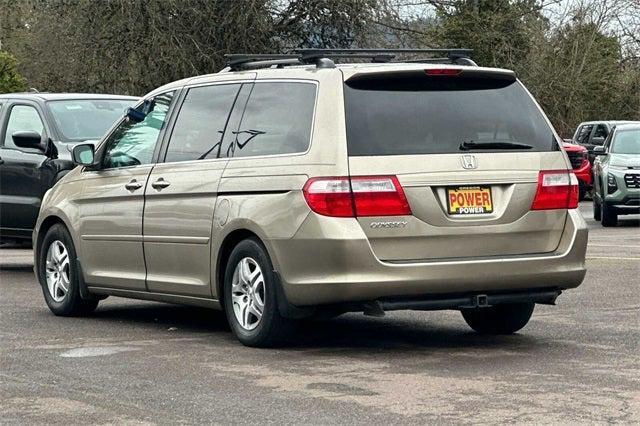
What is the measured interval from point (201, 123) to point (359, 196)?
1.77 metres

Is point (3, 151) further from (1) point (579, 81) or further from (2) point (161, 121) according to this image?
(1) point (579, 81)

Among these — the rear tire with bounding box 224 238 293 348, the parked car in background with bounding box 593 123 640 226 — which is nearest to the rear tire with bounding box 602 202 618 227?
the parked car in background with bounding box 593 123 640 226

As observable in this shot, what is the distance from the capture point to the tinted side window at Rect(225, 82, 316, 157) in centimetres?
905

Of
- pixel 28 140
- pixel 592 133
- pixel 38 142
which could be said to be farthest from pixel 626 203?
pixel 28 140

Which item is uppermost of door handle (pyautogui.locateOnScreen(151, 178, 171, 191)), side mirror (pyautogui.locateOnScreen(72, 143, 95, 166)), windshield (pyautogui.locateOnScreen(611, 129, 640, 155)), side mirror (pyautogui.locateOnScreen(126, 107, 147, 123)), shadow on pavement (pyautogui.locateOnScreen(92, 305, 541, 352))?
side mirror (pyautogui.locateOnScreen(126, 107, 147, 123))

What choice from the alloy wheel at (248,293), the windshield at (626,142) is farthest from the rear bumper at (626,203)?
the alloy wheel at (248,293)

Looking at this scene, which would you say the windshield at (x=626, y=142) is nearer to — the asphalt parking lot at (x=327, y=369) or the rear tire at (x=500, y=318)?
the asphalt parking lot at (x=327, y=369)

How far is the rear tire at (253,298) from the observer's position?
29.5ft

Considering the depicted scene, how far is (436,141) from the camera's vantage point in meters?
8.98

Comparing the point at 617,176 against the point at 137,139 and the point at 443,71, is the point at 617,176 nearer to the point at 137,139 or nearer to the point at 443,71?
the point at 137,139

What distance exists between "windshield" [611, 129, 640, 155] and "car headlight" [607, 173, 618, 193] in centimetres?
96

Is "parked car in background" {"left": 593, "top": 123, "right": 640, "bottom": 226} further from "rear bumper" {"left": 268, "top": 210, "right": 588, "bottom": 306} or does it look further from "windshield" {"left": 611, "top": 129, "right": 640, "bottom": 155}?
"rear bumper" {"left": 268, "top": 210, "right": 588, "bottom": 306}

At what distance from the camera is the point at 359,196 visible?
8625 mm

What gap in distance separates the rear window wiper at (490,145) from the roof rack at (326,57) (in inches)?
24.2
